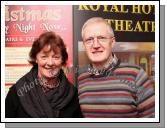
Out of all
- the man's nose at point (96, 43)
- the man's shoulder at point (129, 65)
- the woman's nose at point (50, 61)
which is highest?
the man's nose at point (96, 43)

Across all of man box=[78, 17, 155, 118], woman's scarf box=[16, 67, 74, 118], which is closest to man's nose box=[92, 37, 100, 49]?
man box=[78, 17, 155, 118]

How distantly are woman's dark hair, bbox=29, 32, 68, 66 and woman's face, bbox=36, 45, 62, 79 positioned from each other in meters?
0.02

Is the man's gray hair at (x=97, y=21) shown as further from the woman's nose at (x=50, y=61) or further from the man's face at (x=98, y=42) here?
the woman's nose at (x=50, y=61)

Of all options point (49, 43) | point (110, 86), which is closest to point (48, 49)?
point (49, 43)

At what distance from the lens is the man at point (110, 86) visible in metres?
1.52

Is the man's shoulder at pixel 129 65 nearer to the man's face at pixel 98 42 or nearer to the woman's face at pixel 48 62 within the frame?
the man's face at pixel 98 42

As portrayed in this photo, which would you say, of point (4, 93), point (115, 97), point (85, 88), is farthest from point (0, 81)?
point (115, 97)

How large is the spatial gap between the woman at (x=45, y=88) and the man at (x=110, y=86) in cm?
8

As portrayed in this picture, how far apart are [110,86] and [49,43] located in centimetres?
40

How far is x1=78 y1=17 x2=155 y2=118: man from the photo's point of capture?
152cm

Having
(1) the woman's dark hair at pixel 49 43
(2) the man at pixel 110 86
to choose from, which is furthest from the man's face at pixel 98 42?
(1) the woman's dark hair at pixel 49 43

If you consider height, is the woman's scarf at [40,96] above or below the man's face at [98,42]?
below

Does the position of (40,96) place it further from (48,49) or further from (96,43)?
(96,43)

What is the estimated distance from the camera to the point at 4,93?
5.10 ft
